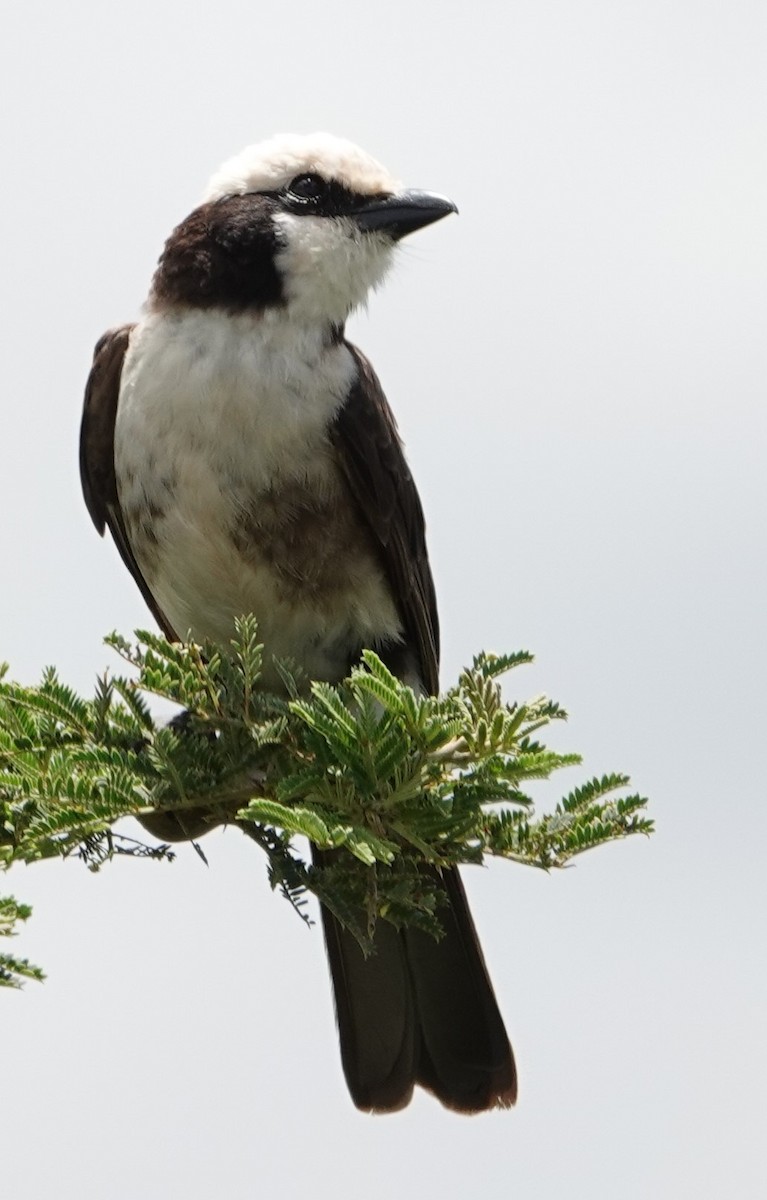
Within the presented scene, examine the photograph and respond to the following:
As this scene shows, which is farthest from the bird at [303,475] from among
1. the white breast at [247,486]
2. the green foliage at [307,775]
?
the green foliage at [307,775]

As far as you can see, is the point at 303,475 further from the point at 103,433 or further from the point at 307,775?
the point at 307,775

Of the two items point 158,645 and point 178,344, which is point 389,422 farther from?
point 158,645

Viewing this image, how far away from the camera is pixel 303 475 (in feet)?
17.2

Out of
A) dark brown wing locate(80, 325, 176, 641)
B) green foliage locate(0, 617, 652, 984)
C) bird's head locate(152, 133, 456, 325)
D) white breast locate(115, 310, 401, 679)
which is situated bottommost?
green foliage locate(0, 617, 652, 984)

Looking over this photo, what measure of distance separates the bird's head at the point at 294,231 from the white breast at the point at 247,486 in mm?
121

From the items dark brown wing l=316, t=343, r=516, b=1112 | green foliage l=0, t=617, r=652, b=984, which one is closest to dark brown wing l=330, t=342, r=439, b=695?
dark brown wing l=316, t=343, r=516, b=1112

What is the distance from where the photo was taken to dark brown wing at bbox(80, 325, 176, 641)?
5.72m

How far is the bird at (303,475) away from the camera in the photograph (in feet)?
17.1

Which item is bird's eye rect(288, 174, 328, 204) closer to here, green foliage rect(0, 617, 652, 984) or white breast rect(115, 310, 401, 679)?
white breast rect(115, 310, 401, 679)

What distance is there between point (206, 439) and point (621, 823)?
213 cm

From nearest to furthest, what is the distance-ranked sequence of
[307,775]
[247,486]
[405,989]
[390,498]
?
[307,775], [247,486], [390,498], [405,989]

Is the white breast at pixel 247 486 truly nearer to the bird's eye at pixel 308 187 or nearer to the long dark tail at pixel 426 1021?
the bird's eye at pixel 308 187

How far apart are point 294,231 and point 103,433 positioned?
3.23 ft

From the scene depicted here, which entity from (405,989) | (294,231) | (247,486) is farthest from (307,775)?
(294,231)
